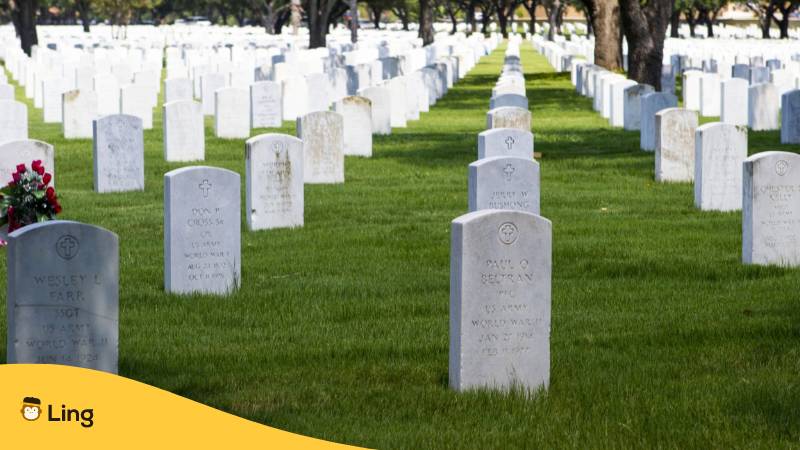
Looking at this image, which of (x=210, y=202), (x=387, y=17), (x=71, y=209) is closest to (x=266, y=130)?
(x=71, y=209)

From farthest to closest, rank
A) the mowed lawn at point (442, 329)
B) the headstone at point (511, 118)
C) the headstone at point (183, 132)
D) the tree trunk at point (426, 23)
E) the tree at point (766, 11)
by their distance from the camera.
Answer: the tree at point (766, 11) < the tree trunk at point (426, 23) < the headstone at point (183, 132) < the headstone at point (511, 118) < the mowed lawn at point (442, 329)

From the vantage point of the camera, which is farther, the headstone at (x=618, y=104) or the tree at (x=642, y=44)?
the tree at (x=642, y=44)

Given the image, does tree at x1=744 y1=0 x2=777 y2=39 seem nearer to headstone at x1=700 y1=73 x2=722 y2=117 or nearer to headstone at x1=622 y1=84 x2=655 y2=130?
headstone at x1=700 y1=73 x2=722 y2=117

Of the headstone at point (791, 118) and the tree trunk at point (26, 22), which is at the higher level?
the tree trunk at point (26, 22)

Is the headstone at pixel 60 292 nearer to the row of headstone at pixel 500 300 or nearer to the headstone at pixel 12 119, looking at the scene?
the row of headstone at pixel 500 300

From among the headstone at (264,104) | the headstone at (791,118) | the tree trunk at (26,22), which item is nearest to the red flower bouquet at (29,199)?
the headstone at (791,118)

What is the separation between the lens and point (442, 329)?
9906 millimetres

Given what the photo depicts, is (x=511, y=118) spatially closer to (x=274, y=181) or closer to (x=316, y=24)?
(x=274, y=181)

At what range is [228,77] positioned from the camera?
114ft

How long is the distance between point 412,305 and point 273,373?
2250mm

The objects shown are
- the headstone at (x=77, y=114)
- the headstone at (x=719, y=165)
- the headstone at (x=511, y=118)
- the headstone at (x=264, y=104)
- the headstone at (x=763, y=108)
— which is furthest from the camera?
the headstone at (x=264, y=104)

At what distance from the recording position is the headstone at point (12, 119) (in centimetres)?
2097

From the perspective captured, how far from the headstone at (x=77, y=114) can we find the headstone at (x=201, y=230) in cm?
1484

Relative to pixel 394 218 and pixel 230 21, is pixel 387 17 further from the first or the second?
pixel 394 218
